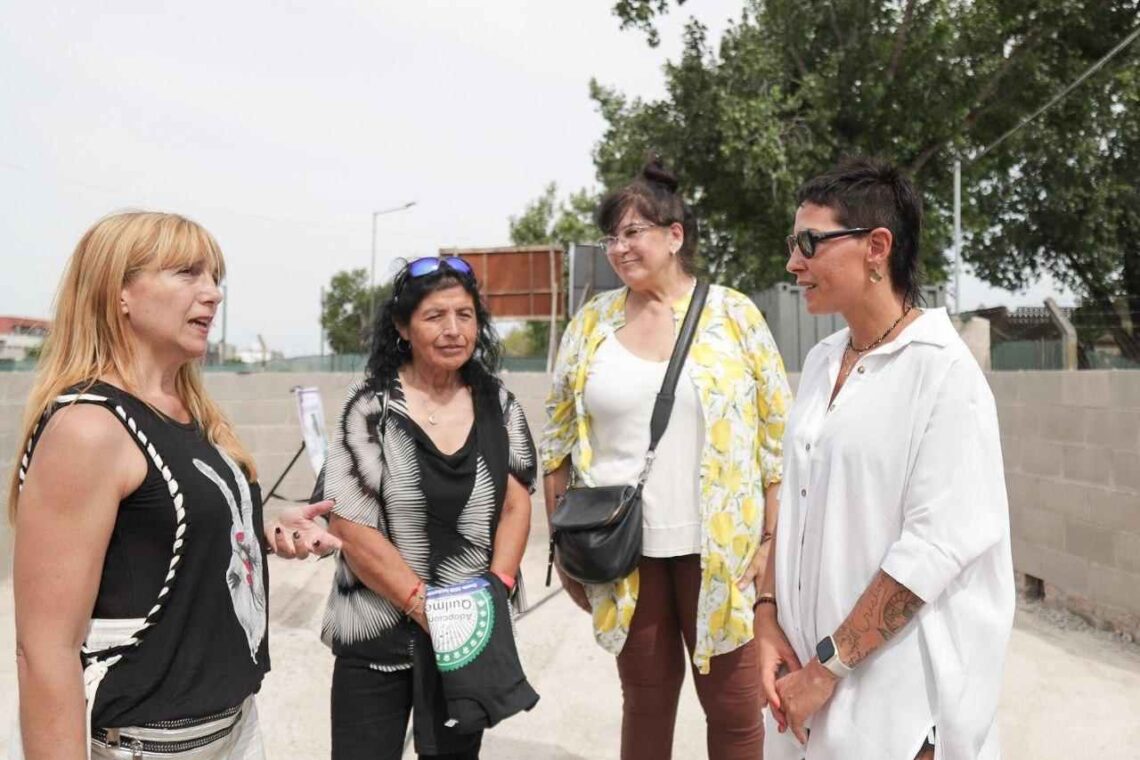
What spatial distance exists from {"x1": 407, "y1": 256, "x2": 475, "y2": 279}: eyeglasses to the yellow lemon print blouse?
0.48 meters

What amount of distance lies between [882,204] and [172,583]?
1439mm

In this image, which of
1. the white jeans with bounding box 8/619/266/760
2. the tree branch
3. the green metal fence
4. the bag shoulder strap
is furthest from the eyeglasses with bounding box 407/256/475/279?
the tree branch

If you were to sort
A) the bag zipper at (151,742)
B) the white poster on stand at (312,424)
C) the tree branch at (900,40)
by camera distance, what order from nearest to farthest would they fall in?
1. the bag zipper at (151,742)
2. the white poster on stand at (312,424)
3. the tree branch at (900,40)

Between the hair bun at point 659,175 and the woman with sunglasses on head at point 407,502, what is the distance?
2.37 feet

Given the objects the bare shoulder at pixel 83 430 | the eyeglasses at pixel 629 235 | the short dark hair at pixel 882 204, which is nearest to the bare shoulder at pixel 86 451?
the bare shoulder at pixel 83 430

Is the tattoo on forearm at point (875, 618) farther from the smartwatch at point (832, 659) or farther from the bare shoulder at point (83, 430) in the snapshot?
→ the bare shoulder at point (83, 430)

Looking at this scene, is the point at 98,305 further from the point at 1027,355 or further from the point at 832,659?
the point at 1027,355

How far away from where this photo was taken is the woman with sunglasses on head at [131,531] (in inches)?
54.5

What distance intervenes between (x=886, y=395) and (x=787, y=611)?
48 cm

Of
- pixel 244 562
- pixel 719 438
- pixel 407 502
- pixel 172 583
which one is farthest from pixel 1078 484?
pixel 172 583

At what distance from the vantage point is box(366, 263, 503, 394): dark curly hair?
2404 millimetres

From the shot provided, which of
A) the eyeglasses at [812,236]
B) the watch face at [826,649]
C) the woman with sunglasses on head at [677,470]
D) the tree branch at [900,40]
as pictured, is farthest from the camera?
the tree branch at [900,40]

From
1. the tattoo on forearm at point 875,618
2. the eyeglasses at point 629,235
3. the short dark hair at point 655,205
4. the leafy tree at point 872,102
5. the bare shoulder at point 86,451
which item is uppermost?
the leafy tree at point 872,102

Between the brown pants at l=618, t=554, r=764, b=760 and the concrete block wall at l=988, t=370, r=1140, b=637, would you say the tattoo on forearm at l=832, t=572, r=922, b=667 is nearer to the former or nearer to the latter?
the brown pants at l=618, t=554, r=764, b=760
